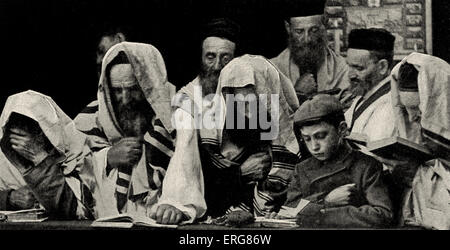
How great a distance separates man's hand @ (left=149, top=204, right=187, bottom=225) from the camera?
669 cm

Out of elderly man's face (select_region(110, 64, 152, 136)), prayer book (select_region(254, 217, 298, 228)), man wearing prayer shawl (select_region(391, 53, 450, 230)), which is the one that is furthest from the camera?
elderly man's face (select_region(110, 64, 152, 136))

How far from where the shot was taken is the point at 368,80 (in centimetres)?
665

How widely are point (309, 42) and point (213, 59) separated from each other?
2.85ft

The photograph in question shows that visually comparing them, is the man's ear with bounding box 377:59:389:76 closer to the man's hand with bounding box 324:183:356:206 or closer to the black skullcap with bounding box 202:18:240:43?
the man's hand with bounding box 324:183:356:206

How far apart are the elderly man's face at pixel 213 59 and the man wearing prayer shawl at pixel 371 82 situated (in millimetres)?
1074

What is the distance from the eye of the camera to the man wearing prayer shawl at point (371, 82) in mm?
6594

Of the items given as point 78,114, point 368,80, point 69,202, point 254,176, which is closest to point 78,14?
point 78,114

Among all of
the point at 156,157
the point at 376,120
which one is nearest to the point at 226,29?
the point at 156,157

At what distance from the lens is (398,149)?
6562 mm

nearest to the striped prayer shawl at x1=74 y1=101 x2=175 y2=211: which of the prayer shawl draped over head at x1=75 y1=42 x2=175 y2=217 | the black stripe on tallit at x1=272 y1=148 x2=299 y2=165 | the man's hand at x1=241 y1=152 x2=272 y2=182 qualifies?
the prayer shawl draped over head at x1=75 y1=42 x2=175 y2=217

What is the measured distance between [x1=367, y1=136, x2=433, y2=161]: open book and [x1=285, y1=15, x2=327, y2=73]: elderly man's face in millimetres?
876

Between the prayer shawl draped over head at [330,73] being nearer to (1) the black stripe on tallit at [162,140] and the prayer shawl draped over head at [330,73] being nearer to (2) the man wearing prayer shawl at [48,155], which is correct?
(1) the black stripe on tallit at [162,140]

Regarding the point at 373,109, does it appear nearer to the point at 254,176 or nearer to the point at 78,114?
the point at 254,176

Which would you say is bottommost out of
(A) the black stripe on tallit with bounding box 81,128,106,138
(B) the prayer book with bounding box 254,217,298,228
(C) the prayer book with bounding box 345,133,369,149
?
(B) the prayer book with bounding box 254,217,298,228
